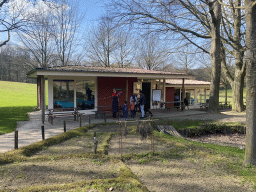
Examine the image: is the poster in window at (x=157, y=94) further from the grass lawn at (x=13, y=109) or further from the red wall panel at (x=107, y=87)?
the grass lawn at (x=13, y=109)

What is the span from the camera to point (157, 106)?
17.5 metres

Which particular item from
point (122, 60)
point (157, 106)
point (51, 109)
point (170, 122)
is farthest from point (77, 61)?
point (170, 122)

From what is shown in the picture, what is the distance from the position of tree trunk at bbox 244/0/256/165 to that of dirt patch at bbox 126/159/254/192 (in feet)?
3.44

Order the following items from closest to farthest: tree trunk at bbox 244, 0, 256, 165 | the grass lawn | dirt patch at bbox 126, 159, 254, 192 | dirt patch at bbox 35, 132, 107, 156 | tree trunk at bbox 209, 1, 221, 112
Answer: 1. dirt patch at bbox 126, 159, 254, 192
2. tree trunk at bbox 244, 0, 256, 165
3. dirt patch at bbox 35, 132, 107, 156
4. the grass lawn
5. tree trunk at bbox 209, 1, 221, 112

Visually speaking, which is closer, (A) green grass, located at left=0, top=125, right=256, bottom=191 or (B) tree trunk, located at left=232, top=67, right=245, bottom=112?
(A) green grass, located at left=0, top=125, right=256, bottom=191

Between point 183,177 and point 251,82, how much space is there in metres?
2.94

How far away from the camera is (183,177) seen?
4.45 meters

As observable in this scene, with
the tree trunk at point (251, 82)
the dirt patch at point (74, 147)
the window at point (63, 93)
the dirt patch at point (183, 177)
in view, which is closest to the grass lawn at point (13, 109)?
the window at point (63, 93)

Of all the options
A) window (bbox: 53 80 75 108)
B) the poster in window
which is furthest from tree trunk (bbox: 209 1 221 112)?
window (bbox: 53 80 75 108)

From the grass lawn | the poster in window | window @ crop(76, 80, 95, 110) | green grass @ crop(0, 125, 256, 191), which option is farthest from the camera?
the poster in window

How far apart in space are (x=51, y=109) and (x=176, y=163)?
8206mm

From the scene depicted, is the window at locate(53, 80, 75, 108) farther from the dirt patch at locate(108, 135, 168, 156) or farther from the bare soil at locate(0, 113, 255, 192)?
the bare soil at locate(0, 113, 255, 192)

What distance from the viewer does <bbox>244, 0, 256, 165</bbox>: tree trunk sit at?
4988 mm

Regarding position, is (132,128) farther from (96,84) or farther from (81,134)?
(96,84)
